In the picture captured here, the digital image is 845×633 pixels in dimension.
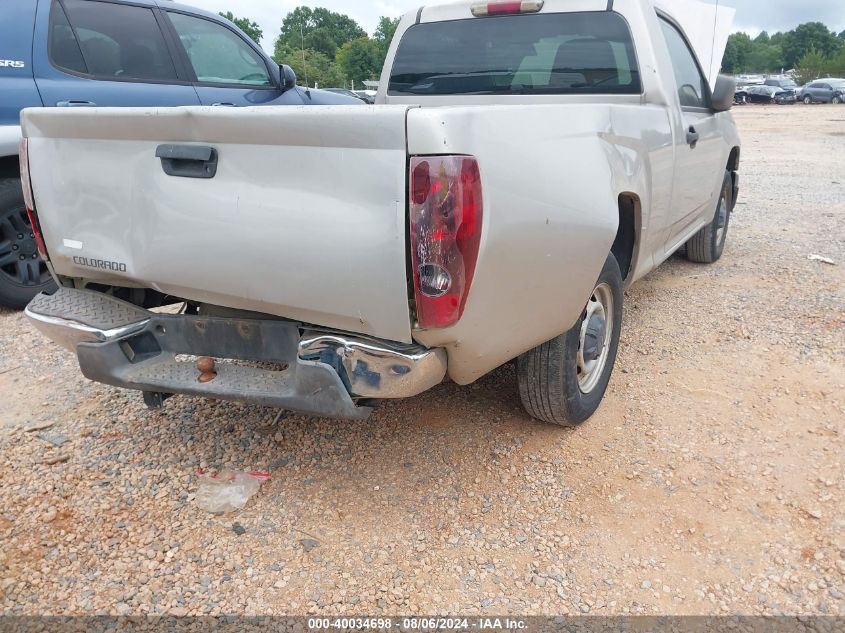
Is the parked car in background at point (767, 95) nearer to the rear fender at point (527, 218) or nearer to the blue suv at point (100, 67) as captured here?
the blue suv at point (100, 67)

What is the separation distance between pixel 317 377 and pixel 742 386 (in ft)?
7.58

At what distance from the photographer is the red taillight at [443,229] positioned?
183cm

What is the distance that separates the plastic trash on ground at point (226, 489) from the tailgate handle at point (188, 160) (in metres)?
1.22

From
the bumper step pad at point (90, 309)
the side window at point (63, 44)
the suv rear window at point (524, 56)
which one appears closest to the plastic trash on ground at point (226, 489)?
the bumper step pad at point (90, 309)

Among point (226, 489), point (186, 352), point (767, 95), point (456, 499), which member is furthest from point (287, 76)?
point (767, 95)

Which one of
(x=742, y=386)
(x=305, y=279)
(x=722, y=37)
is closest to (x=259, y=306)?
(x=305, y=279)

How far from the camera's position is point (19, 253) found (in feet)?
14.7

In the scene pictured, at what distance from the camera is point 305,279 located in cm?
205

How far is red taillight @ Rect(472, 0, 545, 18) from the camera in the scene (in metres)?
3.80

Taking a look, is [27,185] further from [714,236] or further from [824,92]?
[824,92]

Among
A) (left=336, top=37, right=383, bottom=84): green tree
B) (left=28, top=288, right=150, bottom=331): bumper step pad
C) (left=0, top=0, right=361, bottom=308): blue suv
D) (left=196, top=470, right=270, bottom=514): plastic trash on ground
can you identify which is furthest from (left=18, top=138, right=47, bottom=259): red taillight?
(left=336, top=37, right=383, bottom=84): green tree

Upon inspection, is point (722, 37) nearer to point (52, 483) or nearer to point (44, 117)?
point (44, 117)
